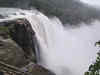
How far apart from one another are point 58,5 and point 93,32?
6691 mm

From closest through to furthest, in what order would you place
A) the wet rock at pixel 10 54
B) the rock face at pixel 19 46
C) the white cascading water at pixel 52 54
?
1. the wet rock at pixel 10 54
2. the rock face at pixel 19 46
3. the white cascading water at pixel 52 54

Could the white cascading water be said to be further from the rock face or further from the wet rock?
the wet rock

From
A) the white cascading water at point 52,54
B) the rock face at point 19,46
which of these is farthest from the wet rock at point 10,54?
the white cascading water at point 52,54

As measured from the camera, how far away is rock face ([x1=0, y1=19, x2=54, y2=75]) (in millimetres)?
7293

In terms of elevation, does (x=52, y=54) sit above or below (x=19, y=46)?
below

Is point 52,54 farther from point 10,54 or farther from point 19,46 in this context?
point 10,54

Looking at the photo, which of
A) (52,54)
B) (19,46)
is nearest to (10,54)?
(19,46)

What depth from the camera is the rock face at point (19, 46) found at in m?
7.29

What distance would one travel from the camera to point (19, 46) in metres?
8.74

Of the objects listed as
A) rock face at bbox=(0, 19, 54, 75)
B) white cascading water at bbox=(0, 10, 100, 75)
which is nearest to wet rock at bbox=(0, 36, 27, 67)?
rock face at bbox=(0, 19, 54, 75)

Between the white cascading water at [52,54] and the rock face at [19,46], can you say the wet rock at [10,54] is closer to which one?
the rock face at [19,46]

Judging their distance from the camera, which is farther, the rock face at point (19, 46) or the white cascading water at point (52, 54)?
the white cascading water at point (52, 54)

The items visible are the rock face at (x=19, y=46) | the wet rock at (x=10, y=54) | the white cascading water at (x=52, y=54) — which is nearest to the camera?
the wet rock at (x=10, y=54)

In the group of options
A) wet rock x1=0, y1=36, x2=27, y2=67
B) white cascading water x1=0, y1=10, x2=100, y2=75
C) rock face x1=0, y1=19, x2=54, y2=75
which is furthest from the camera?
white cascading water x1=0, y1=10, x2=100, y2=75
